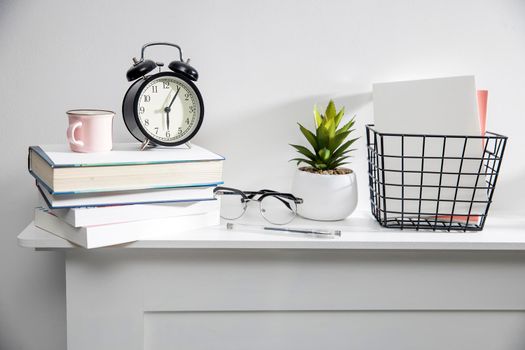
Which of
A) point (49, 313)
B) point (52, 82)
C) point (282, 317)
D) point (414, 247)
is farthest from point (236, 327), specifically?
point (52, 82)

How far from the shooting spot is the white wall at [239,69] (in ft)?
3.42

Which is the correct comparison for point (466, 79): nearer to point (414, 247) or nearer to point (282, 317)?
point (414, 247)

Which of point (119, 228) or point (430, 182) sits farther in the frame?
point (430, 182)

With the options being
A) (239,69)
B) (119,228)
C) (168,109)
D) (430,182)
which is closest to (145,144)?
(168,109)

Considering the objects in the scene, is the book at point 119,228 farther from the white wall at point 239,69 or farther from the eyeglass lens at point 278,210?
the white wall at point 239,69

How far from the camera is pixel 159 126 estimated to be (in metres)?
0.93

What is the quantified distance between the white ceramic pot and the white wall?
0.15 meters

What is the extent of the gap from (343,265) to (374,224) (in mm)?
117

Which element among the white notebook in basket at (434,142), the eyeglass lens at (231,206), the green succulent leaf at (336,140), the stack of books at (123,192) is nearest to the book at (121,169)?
the stack of books at (123,192)

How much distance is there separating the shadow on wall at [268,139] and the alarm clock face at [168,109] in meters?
0.15

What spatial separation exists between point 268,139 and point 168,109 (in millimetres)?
250

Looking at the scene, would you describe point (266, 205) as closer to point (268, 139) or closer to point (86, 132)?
point (268, 139)

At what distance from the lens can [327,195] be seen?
0.96m

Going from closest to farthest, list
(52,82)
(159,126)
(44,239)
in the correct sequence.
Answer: (44,239) < (159,126) < (52,82)
